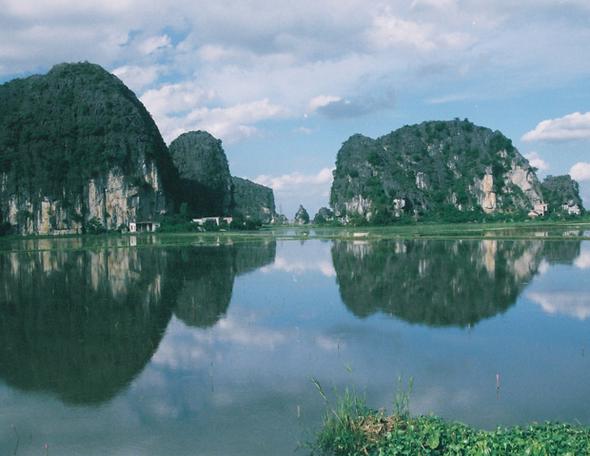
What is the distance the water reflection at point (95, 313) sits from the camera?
9.68m

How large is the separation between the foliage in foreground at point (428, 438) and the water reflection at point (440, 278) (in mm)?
6821

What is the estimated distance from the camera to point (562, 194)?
353 feet

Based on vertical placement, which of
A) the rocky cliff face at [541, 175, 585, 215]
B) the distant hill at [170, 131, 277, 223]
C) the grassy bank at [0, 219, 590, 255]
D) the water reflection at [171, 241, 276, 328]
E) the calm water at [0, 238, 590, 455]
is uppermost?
the distant hill at [170, 131, 277, 223]

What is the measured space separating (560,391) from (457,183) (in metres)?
101

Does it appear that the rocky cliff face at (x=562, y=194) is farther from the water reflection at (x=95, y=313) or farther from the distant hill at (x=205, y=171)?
the water reflection at (x=95, y=313)

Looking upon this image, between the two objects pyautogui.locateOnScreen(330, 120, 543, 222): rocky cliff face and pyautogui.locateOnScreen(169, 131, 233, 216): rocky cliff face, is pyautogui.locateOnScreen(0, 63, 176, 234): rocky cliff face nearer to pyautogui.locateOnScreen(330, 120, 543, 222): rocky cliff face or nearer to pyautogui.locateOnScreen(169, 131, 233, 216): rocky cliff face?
pyautogui.locateOnScreen(169, 131, 233, 216): rocky cliff face

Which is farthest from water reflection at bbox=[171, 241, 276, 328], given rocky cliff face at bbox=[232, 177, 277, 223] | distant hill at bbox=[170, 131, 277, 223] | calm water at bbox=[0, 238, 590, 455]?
rocky cliff face at bbox=[232, 177, 277, 223]

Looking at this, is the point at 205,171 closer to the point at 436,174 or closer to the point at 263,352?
the point at 436,174

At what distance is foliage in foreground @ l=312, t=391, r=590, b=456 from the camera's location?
18.2ft

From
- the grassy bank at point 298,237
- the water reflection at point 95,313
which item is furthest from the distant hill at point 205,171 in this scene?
the water reflection at point 95,313

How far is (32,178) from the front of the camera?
248ft

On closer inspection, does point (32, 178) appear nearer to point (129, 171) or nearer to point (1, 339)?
point (129, 171)

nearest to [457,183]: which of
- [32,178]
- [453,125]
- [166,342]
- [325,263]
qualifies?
[453,125]

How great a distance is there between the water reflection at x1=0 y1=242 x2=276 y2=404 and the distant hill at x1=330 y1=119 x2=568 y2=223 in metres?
75.3
